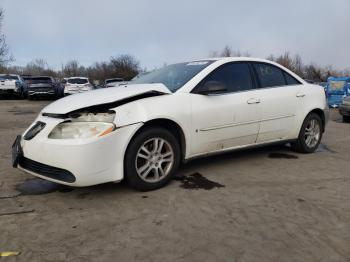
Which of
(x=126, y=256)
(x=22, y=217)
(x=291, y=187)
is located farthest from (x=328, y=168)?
(x=22, y=217)

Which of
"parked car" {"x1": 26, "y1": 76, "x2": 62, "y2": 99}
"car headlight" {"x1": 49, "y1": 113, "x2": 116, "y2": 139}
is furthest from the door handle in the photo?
"parked car" {"x1": 26, "y1": 76, "x2": 62, "y2": 99}

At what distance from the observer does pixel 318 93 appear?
Answer: 5684 mm

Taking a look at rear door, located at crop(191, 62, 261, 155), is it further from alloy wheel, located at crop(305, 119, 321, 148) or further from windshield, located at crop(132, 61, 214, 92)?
alloy wheel, located at crop(305, 119, 321, 148)

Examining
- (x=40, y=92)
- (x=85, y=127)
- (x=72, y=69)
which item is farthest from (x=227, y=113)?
(x=72, y=69)

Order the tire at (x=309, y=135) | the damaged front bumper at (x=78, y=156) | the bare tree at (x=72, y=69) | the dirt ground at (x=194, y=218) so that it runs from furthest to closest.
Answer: the bare tree at (x=72, y=69) < the tire at (x=309, y=135) < the damaged front bumper at (x=78, y=156) < the dirt ground at (x=194, y=218)

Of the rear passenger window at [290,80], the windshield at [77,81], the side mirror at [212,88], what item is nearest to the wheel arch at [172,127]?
the side mirror at [212,88]

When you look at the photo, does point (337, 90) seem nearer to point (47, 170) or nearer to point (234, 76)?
point (234, 76)

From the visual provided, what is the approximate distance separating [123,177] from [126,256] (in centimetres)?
121

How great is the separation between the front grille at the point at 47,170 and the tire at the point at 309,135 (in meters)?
3.65

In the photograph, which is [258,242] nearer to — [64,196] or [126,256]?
[126,256]

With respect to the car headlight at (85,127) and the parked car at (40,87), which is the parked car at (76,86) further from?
the car headlight at (85,127)

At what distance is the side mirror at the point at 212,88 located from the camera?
415 cm

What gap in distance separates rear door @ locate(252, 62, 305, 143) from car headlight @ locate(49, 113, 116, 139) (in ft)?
7.49

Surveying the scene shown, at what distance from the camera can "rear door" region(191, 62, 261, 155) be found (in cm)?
419
